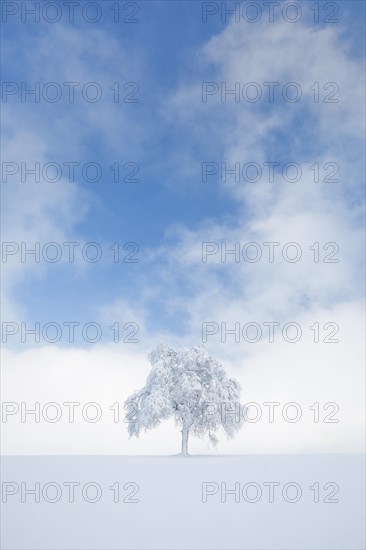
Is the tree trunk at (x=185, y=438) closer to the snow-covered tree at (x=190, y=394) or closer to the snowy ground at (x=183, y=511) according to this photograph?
the snow-covered tree at (x=190, y=394)

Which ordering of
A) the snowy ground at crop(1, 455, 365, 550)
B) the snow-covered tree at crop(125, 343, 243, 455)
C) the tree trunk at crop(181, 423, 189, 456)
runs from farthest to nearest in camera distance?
the tree trunk at crop(181, 423, 189, 456), the snow-covered tree at crop(125, 343, 243, 455), the snowy ground at crop(1, 455, 365, 550)

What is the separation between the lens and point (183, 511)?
38.4ft

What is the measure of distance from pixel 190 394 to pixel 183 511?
17583 millimetres

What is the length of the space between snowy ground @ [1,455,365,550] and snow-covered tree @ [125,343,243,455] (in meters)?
10.3

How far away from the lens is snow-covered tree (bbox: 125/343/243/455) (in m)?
29.3

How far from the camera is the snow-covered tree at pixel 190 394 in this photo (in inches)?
1153

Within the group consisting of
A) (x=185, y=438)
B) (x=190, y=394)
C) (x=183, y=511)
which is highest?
(x=190, y=394)

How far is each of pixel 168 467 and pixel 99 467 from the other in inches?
113

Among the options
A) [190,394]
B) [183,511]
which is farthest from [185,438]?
[183,511]

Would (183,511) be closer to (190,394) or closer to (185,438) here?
(190,394)

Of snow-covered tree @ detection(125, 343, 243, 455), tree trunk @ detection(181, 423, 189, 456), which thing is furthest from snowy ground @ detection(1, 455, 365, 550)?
tree trunk @ detection(181, 423, 189, 456)

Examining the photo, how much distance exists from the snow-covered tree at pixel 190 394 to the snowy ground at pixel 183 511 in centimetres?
1032

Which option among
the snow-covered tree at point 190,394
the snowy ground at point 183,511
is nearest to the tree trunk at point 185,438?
the snow-covered tree at point 190,394

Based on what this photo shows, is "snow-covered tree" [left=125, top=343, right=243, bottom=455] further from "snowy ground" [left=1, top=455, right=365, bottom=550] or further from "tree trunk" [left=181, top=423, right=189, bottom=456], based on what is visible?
"snowy ground" [left=1, top=455, right=365, bottom=550]
